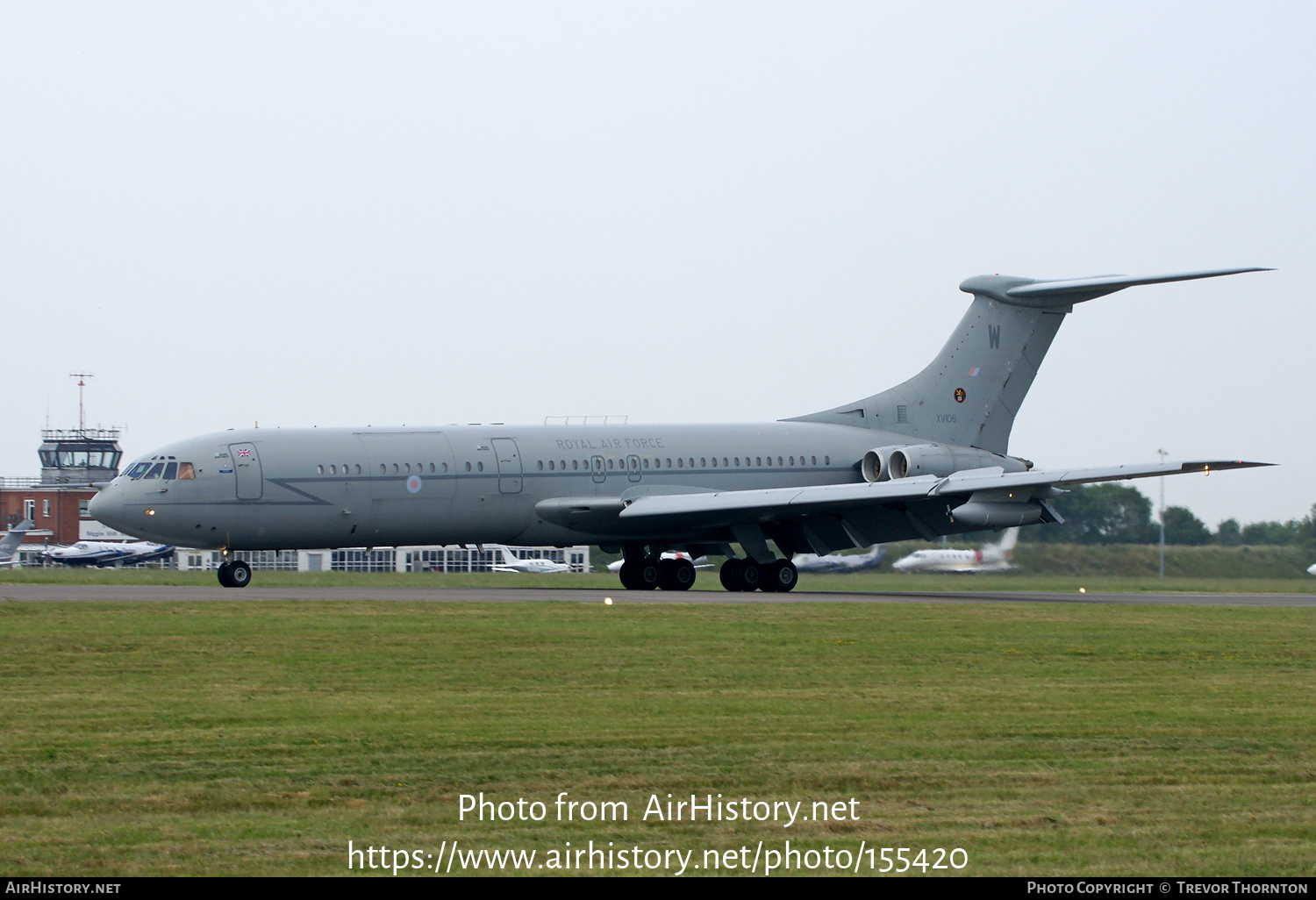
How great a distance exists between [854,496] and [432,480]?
949cm

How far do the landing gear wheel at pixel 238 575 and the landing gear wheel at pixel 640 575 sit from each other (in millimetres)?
9393

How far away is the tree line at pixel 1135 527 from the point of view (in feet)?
148

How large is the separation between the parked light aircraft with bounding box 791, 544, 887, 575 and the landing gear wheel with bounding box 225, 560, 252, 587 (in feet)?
56.4

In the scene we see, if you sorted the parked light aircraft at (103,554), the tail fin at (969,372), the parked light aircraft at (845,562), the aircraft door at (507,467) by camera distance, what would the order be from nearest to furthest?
the aircraft door at (507,467)
the tail fin at (969,372)
the parked light aircraft at (845,562)
the parked light aircraft at (103,554)

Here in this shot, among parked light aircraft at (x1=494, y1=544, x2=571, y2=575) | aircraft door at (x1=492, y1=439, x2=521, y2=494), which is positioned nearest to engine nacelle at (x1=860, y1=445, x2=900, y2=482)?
aircraft door at (x1=492, y1=439, x2=521, y2=494)

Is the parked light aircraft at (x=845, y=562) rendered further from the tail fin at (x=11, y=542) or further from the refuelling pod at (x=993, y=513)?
the tail fin at (x=11, y=542)

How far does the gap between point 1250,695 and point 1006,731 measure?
13.9 feet

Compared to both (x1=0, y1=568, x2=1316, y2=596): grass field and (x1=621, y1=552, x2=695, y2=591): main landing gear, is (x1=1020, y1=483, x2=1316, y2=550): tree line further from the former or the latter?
(x1=621, y1=552, x2=695, y2=591): main landing gear

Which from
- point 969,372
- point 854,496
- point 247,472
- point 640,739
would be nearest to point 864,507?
point 854,496

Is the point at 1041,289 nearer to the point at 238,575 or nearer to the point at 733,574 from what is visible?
the point at 733,574

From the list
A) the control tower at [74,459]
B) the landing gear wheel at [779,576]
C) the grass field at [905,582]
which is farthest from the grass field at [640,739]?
the control tower at [74,459]

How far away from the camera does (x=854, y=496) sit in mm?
34969

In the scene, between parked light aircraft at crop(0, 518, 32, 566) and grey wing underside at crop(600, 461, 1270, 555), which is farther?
parked light aircraft at crop(0, 518, 32, 566)

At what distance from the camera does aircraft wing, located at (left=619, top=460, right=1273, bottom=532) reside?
3344 centimetres
